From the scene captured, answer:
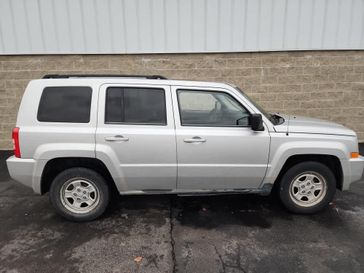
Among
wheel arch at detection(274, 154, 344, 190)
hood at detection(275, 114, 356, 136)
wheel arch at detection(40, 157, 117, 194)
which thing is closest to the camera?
wheel arch at detection(40, 157, 117, 194)

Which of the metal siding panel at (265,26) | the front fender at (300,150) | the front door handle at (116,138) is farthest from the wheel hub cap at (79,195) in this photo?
the metal siding panel at (265,26)

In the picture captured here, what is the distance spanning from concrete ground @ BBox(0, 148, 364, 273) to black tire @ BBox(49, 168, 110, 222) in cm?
12

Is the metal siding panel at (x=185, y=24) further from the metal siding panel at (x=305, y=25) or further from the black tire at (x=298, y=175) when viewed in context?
the black tire at (x=298, y=175)

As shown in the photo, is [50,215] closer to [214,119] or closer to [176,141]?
[176,141]

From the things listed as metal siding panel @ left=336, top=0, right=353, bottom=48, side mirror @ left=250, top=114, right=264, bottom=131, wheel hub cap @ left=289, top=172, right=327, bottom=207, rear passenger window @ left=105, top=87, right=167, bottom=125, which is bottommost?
wheel hub cap @ left=289, top=172, right=327, bottom=207

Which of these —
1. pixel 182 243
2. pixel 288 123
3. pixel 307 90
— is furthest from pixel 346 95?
pixel 182 243

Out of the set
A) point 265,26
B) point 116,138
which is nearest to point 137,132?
point 116,138

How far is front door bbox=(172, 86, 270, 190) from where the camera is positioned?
3791 millimetres

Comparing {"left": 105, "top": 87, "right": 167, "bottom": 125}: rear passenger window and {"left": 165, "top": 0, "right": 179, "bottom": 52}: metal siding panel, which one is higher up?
{"left": 165, "top": 0, "right": 179, "bottom": 52}: metal siding panel

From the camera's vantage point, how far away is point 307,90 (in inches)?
299

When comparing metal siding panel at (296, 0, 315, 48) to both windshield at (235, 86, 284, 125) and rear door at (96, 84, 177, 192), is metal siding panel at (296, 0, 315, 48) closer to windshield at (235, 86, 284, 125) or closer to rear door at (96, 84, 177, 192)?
windshield at (235, 86, 284, 125)

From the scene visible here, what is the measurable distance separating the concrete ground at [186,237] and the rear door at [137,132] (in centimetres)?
70

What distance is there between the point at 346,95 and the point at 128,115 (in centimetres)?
637

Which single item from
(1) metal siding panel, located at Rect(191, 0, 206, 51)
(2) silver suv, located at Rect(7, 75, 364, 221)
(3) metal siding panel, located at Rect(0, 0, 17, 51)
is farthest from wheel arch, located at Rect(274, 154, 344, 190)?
(3) metal siding panel, located at Rect(0, 0, 17, 51)
